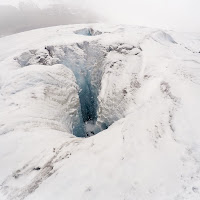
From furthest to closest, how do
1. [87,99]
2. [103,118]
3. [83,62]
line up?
[87,99], [83,62], [103,118]

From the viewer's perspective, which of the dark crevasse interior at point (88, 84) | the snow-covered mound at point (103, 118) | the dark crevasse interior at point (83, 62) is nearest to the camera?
the snow-covered mound at point (103, 118)

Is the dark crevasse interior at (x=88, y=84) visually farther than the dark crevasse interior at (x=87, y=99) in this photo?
No

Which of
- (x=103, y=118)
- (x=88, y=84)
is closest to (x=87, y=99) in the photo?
(x=88, y=84)

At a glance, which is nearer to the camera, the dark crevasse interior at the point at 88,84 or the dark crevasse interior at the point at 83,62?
the dark crevasse interior at the point at 83,62

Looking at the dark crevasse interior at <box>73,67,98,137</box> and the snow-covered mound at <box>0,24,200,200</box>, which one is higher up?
the snow-covered mound at <box>0,24,200,200</box>

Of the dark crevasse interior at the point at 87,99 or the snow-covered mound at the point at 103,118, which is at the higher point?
the snow-covered mound at the point at 103,118

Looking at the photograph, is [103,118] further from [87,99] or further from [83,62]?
[83,62]

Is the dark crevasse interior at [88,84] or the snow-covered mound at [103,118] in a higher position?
the snow-covered mound at [103,118]

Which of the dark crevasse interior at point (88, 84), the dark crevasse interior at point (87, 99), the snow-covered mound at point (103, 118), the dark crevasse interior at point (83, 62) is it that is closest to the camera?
the snow-covered mound at point (103, 118)

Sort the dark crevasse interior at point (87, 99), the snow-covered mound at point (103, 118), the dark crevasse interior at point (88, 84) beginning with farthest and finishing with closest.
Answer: the dark crevasse interior at point (87, 99) → the dark crevasse interior at point (88, 84) → the snow-covered mound at point (103, 118)
